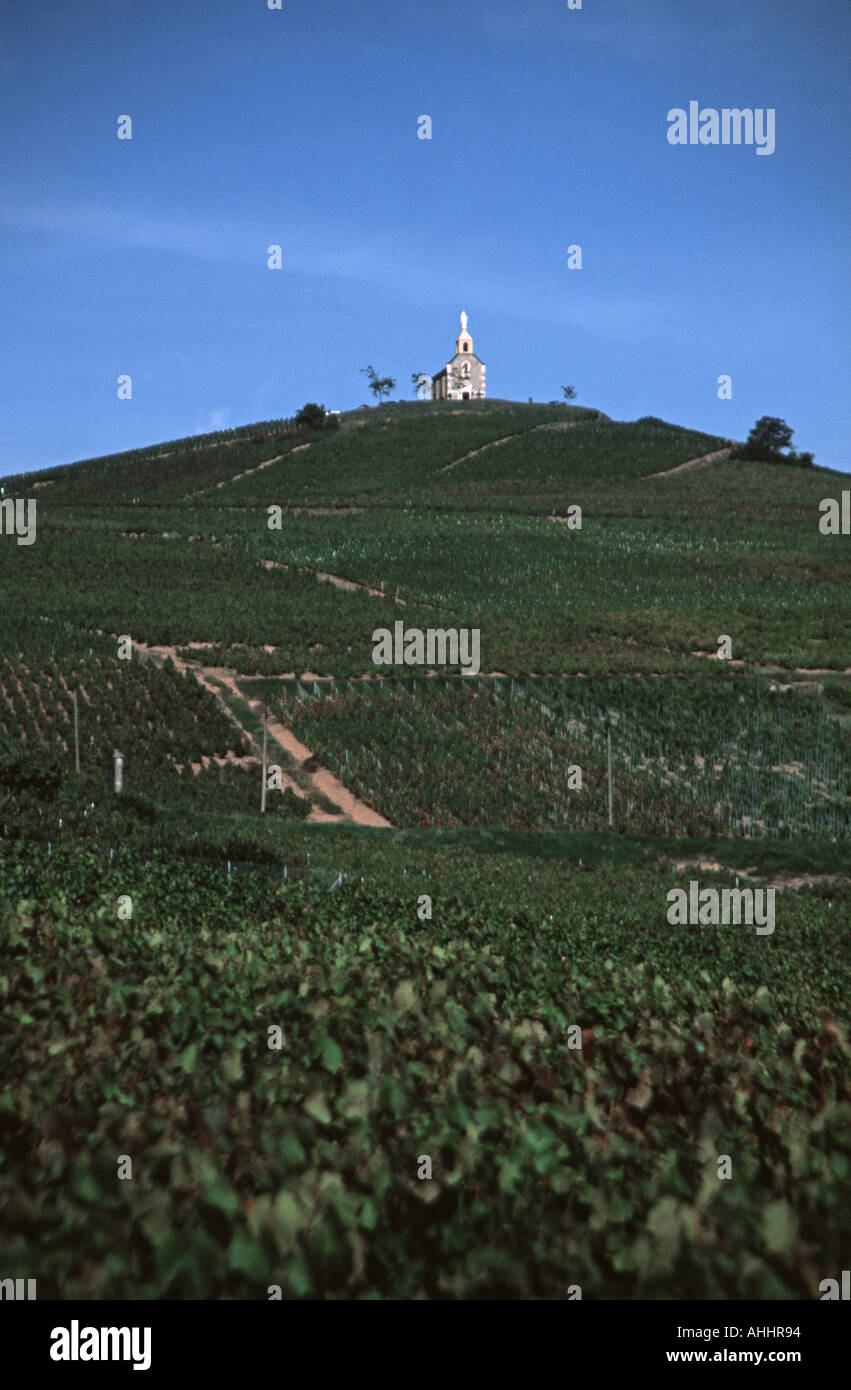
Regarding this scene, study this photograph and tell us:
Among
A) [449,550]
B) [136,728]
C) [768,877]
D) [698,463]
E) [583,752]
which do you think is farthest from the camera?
[698,463]

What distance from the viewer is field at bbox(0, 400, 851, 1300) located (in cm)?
592

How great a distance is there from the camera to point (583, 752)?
36.5 meters

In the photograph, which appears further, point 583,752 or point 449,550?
point 449,550

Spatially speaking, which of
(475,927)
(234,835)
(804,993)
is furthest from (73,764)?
(804,993)

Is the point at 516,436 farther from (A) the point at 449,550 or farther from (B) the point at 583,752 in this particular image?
(B) the point at 583,752

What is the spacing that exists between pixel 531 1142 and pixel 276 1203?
1.71 m

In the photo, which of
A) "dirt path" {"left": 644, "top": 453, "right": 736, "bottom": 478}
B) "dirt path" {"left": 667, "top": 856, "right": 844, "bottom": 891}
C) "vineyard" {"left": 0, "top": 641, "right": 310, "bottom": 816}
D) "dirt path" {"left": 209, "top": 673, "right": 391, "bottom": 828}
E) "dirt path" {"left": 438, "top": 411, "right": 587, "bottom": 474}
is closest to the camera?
"dirt path" {"left": 667, "top": 856, "right": 844, "bottom": 891}

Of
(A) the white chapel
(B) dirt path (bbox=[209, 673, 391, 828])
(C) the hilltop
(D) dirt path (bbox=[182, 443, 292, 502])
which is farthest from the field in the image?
(A) the white chapel

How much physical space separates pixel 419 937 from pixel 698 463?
120m

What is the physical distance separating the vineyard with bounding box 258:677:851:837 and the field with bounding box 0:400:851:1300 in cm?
18

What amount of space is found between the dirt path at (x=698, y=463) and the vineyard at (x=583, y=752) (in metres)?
78.7

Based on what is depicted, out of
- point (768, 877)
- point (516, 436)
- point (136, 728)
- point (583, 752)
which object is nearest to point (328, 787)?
point (136, 728)

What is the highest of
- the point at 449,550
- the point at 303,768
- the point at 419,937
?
the point at 449,550

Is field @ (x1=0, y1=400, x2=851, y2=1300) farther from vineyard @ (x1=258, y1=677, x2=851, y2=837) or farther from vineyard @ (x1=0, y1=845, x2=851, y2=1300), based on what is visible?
vineyard @ (x1=258, y1=677, x2=851, y2=837)
